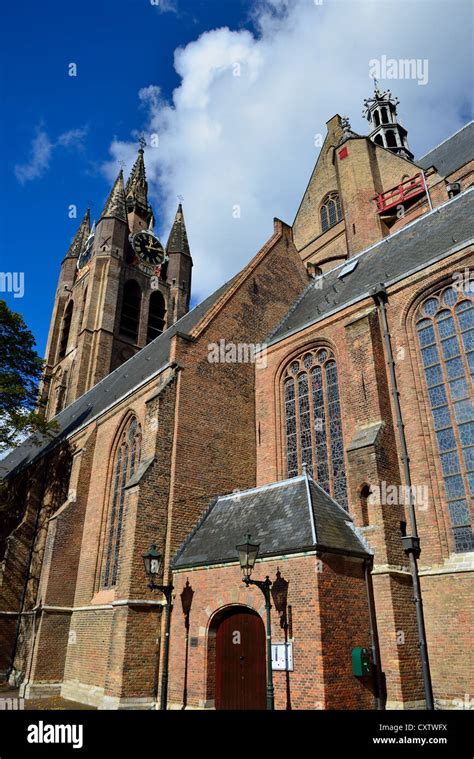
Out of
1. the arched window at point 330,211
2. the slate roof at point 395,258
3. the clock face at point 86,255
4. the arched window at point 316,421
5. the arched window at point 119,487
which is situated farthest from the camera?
the clock face at point 86,255

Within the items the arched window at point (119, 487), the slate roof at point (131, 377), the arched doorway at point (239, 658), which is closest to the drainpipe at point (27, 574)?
the slate roof at point (131, 377)

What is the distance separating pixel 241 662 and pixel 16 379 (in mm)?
14122

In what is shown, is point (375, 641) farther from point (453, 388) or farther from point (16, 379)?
point (16, 379)

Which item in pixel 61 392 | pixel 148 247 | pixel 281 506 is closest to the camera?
pixel 281 506

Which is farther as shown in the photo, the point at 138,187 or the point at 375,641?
the point at 138,187

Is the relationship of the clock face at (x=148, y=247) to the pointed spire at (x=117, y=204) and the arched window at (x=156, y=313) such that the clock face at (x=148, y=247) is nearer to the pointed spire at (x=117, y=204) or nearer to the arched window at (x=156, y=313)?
the pointed spire at (x=117, y=204)

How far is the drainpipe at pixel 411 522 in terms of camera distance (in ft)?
34.3

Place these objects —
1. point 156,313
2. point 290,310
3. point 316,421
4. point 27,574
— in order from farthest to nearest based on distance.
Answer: point 156,313 < point 27,574 < point 290,310 < point 316,421

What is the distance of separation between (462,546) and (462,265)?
6766 millimetres

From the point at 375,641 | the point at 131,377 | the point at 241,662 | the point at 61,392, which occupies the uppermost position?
the point at 61,392

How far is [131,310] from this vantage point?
127ft

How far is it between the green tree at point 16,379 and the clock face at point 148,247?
70.9 feet

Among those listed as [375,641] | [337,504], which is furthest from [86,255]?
[375,641]
